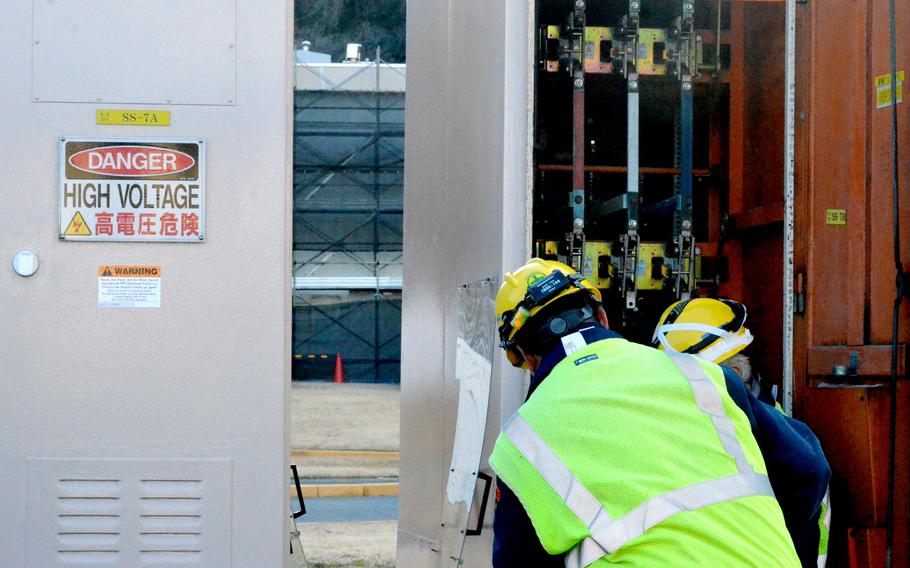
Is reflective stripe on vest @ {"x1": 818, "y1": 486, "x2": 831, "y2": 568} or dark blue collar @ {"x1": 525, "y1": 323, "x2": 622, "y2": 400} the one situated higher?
dark blue collar @ {"x1": 525, "y1": 323, "x2": 622, "y2": 400}

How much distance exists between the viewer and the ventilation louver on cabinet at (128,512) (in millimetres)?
2699

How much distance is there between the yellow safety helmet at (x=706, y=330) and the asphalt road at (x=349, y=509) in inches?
227

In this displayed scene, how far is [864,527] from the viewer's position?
3.29 m

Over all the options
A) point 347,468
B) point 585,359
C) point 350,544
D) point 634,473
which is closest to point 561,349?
point 585,359

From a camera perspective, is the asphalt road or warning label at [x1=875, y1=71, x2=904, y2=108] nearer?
warning label at [x1=875, y1=71, x2=904, y2=108]

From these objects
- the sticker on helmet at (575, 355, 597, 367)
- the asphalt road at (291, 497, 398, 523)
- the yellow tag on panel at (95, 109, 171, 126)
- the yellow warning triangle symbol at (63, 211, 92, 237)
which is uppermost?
the yellow tag on panel at (95, 109, 171, 126)

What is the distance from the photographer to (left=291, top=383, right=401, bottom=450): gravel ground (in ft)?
46.7

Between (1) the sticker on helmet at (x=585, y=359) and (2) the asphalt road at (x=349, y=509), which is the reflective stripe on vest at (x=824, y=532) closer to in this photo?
(1) the sticker on helmet at (x=585, y=359)

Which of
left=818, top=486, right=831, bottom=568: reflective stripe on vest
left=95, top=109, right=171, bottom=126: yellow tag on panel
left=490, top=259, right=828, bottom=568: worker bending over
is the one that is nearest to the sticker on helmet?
left=490, top=259, right=828, bottom=568: worker bending over

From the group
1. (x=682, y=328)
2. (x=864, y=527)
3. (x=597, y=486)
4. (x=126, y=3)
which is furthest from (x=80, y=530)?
(x=864, y=527)

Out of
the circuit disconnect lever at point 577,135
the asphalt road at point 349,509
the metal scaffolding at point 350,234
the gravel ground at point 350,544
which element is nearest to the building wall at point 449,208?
the circuit disconnect lever at point 577,135

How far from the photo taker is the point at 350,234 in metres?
24.5

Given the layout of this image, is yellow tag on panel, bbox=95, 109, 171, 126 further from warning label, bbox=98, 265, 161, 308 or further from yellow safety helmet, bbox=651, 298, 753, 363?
yellow safety helmet, bbox=651, 298, 753, 363

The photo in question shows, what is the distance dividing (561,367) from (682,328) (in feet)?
6.68
